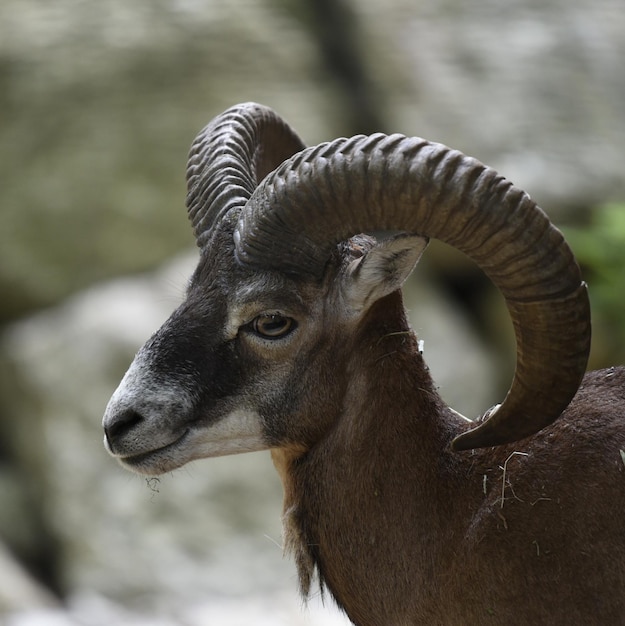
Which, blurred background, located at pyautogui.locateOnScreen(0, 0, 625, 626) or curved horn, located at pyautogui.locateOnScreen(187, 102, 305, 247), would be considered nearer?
curved horn, located at pyautogui.locateOnScreen(187, 102, 305, 247)

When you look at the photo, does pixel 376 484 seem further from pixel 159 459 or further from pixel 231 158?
pixel 231 158

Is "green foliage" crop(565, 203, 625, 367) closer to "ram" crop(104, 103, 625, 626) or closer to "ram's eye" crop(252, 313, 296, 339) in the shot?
"ram" crop(104, 103, 625, 626)

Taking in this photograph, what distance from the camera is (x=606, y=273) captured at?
36.4 ft

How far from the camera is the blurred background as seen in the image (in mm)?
10680

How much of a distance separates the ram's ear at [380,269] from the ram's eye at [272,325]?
281 mm

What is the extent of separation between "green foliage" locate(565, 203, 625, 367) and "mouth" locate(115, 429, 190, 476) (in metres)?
7.46

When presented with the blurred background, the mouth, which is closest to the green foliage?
A: the blurred background

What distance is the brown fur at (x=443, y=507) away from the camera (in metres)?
4.06

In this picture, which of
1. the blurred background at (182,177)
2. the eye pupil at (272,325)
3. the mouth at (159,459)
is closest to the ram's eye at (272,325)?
the eye pupil at (272,325)

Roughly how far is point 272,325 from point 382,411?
24.4 inches

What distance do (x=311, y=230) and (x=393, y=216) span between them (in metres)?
0.38

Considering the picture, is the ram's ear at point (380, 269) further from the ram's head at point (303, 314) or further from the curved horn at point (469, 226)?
the curved horn at point (469, 226)

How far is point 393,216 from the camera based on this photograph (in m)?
4.16

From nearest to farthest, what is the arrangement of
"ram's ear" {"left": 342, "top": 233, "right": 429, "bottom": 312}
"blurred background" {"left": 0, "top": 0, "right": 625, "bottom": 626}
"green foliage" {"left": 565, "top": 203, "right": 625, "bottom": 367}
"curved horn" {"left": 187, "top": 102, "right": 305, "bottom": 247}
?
"ram's ear" {"left": 342, "top": 233, "right": 429, "bottom": 312} < "curved horn" {"left": 187, "top": 102, "right": 305, "bottom": 247} < "blurred background" {"left": 0, "top": 0, "right": 625, "bottom": 626} < "green foliage" {"left": 565, "top": 203, "right": 625, "bottom": 367}
